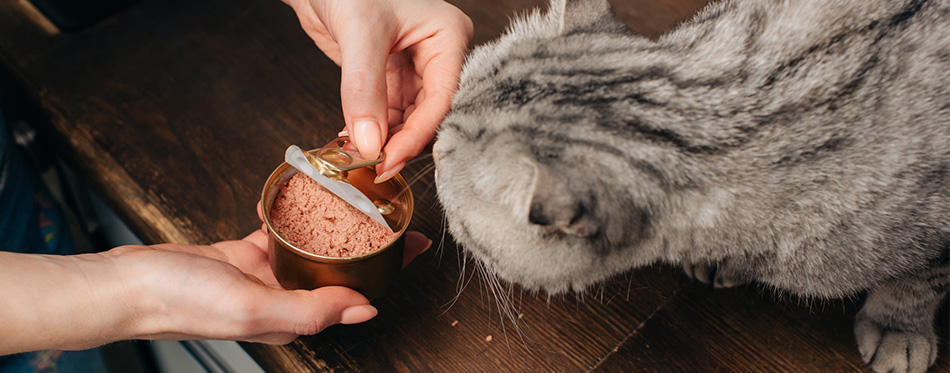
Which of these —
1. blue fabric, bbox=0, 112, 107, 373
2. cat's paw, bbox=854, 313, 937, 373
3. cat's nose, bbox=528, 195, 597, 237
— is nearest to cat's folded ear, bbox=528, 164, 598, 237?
cat's nose, bbox=528, 195, 597, 237

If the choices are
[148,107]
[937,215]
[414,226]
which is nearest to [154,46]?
[148,107]

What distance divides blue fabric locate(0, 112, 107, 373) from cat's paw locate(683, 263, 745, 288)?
1.19 meters

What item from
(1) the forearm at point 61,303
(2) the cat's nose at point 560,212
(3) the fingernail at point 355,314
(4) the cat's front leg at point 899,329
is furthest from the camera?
(4) the cat's front leg at point 899,329

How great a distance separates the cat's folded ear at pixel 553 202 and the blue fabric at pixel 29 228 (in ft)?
3.16

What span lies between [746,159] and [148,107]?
1189 millimetres

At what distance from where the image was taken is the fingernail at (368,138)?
95 centimetres

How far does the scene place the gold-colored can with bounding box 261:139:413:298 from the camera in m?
0.85

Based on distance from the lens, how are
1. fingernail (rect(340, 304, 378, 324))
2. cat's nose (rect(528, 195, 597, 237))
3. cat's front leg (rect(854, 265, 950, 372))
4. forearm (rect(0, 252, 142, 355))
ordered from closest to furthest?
cat's nose (rect(528, 195, 597, 237)) → forearm (rect(0, 252, 142, 355)) → fingernail (rect(340, 304, 378, 324)) → cat's front leg (rect(854, 265, 950, 372))

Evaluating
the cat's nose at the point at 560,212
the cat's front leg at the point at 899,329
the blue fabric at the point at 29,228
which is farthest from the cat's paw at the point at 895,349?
the blue fabric at the point at 29,228

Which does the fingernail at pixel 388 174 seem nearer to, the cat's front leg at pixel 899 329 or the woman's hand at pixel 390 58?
the woman's hand at pixel 390 58

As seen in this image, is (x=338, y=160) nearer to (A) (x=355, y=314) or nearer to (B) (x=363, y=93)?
(B) (x=363, y=93)

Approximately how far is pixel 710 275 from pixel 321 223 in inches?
29.3

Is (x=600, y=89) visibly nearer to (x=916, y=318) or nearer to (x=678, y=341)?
(x=678, y=341)

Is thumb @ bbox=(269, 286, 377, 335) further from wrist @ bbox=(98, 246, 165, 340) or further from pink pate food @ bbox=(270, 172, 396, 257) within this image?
wrist @ bbox=(98, 246, 165, 340)
